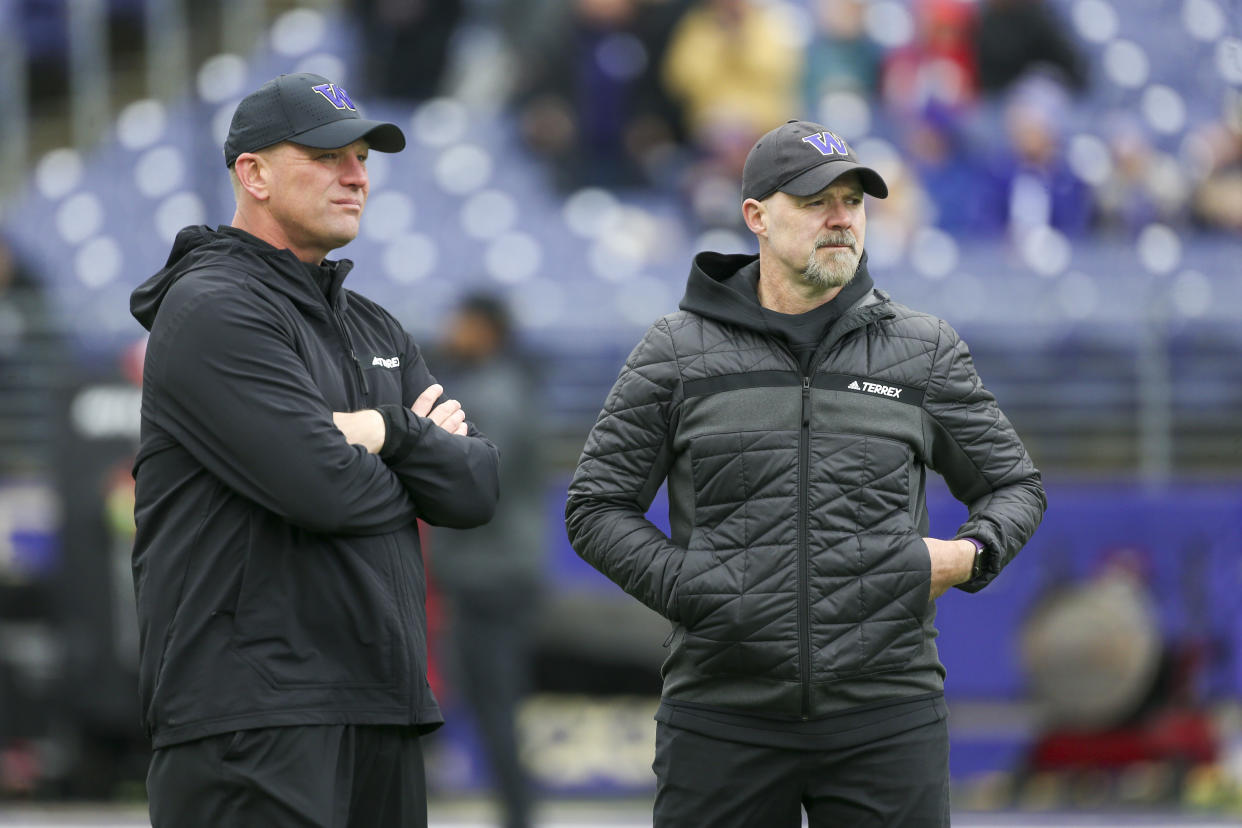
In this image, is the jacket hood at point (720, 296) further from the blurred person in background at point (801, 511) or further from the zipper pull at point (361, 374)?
the zipper pull at point (361, 374)

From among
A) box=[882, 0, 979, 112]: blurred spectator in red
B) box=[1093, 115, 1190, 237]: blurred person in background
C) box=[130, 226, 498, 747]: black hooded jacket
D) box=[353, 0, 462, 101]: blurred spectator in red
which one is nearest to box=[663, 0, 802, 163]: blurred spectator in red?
box=[882, 0, 979, 112]: blurred spectator in red

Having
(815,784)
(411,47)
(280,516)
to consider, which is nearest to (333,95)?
(280,516)

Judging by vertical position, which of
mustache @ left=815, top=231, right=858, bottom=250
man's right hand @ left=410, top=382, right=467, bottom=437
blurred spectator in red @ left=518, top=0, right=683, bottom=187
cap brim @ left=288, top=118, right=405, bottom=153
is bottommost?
man's right hand @ left=410, top=382, right=467, bottom=437

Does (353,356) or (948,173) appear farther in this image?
(948,173)

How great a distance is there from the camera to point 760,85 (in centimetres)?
1062

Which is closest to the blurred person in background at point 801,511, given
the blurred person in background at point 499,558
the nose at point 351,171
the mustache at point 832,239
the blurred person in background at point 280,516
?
the mustache at point 832,239

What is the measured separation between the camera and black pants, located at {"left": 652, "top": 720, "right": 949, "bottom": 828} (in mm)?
3047

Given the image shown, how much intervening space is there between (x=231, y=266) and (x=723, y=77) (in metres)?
8.07

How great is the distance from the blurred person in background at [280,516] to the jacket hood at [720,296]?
1.98 ft

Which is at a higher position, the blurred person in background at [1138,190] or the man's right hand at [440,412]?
the blurred person in background at [1138,190]

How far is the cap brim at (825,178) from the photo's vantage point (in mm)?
3072

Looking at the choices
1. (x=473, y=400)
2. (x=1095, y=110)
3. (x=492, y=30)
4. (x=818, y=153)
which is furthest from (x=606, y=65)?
(x=818, y=153)

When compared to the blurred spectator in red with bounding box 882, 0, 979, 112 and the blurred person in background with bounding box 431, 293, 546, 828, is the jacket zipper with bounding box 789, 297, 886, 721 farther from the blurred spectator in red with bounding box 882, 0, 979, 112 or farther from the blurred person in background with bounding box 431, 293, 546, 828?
Answer: the blurred spectator in red with bounding box 882, 0, 979, 112

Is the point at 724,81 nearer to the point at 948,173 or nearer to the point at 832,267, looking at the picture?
the point at 948,173
